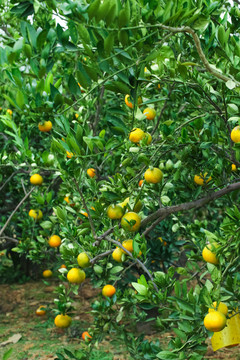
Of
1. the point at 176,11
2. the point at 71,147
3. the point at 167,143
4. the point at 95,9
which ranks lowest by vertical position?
the point at 167,143

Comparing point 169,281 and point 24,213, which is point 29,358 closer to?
point 24,213

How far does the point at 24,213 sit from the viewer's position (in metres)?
4.09

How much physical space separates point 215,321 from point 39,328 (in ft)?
10.7

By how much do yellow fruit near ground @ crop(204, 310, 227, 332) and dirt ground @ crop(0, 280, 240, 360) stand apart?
1.39m

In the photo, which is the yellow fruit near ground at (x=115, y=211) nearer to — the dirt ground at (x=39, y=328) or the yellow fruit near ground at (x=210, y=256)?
the yellow fruit near ground at (x=210, y=256)

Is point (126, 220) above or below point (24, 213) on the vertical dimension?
above

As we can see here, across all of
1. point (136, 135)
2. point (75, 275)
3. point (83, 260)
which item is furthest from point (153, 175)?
point (75, 275)

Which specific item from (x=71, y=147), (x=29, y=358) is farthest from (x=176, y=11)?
(x=29, y=358)

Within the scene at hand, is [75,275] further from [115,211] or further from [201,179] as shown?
[201,179]

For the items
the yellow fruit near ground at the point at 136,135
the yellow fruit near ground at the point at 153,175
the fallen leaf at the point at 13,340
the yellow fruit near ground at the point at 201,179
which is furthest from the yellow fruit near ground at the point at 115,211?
the fallen leaf at the point at 13,340

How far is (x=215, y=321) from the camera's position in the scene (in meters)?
1.36

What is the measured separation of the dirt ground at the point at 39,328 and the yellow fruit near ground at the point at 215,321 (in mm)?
1393

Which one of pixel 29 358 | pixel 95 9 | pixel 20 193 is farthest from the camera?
pixel 20 193

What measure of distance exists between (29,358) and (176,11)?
3157 millimetres
